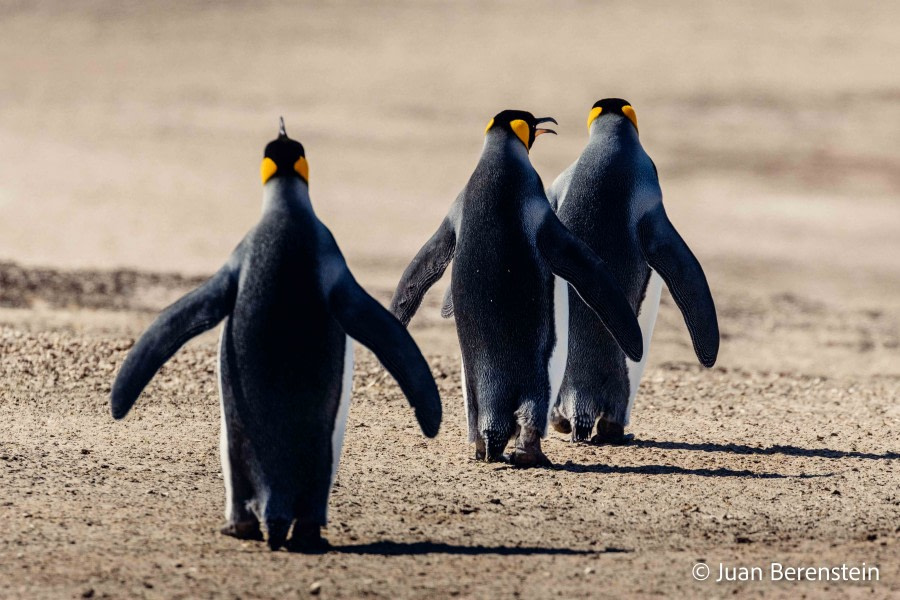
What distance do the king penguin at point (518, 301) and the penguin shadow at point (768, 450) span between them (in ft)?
3.04

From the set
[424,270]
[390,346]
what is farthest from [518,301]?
[390,346]

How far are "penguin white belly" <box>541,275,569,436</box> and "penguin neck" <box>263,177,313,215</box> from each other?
179cm

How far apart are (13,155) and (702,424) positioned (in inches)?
674

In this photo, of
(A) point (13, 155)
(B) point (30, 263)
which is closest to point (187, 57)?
(A) point (13, 155)

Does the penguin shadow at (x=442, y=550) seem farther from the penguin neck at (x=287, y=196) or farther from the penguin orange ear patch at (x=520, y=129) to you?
the penguin orange ear patch at (x=520, y=129)

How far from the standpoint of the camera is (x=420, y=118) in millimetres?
28438

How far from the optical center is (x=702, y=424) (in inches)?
322

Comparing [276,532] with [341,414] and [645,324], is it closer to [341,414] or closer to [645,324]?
[341,414]

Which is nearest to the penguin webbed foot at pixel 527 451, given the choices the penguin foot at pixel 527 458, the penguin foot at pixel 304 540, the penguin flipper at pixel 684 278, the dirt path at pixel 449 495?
the penguin foot at pixel 527 458

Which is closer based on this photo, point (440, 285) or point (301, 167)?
point (301, 167)

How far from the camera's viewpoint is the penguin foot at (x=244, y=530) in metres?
5.32

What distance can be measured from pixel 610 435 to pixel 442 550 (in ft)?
7.90

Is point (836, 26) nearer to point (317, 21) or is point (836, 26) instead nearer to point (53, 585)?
point (317, 21)

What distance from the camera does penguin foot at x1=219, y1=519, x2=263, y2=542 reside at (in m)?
5.32
